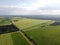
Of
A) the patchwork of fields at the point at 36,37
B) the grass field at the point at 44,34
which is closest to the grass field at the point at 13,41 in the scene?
the patchwork of fields at the point at 36,37

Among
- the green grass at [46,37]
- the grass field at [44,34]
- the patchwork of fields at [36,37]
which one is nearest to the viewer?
the green grass at [46,37]

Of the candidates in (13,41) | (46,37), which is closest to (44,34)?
(46,37)

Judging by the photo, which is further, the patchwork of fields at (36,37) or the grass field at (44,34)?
the grass field at (44,34)

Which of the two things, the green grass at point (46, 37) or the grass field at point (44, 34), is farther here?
the grass field at point (44, 34)

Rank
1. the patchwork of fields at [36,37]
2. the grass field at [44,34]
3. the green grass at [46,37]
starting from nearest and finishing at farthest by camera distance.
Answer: the green grass at [46,37] → the patchwork of fields at [36,37] → the grass field at [44,34]

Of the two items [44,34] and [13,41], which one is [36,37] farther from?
[13,41]

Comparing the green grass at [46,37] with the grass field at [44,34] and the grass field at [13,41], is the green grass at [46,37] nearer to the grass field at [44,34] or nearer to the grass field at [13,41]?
the grass field at [44,34]

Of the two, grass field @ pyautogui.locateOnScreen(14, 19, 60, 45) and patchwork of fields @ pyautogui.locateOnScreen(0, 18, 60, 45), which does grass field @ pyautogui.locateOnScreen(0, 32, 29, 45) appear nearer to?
patchwork of fields @ pyautogui.locateOnScreen(0, 18, 60, 45)

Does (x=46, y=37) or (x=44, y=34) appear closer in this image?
(x=46, y=37)

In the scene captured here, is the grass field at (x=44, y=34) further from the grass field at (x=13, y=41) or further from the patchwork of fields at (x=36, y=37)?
the grass field at (x=13, y=41)

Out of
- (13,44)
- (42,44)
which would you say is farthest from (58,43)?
(13,44)

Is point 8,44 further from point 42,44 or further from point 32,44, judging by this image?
point 42,44
